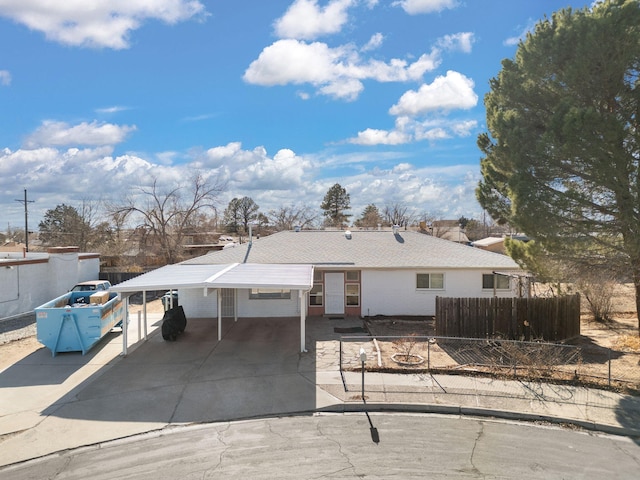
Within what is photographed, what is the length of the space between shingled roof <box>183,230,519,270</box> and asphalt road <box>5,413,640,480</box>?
10402 millimetres

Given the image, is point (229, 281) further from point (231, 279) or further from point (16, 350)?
point (16, 350)

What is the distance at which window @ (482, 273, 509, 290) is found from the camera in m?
18.8

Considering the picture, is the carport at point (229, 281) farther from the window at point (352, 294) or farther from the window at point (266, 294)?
the window at point (352, 294)

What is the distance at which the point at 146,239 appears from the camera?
3709 centimetres

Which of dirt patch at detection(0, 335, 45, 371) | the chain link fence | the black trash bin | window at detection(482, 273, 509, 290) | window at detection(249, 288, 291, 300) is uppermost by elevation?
window at detection(482, 273, 509, 290)

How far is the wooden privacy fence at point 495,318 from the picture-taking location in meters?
14.4

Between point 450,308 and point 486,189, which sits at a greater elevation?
point 486,189

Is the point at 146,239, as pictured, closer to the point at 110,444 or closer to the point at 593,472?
the point at 110,444

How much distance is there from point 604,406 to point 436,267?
9505 mm

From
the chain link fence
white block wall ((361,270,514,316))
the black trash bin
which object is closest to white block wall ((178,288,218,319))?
the black trash bin

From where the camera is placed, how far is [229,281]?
1330cm

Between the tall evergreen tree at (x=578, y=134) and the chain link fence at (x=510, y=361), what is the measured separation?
2994mm

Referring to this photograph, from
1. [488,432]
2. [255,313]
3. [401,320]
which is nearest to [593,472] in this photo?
[488,432]

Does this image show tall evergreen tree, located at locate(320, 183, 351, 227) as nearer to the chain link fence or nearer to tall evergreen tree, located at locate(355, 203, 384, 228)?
tall evergreen tree, located at locate(355, 203, 384, 228)
